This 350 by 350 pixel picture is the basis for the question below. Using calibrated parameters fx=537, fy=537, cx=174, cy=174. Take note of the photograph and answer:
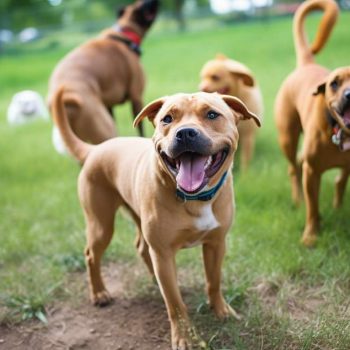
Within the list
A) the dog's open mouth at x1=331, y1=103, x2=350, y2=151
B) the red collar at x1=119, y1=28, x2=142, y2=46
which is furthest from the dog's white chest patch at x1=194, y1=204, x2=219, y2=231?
the red collar at x1=119, y1=28, x2=142, y2=46

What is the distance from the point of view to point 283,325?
9.83ft

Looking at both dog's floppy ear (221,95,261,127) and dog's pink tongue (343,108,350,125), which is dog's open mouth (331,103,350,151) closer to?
dog's pink tongue (343,108,350,125)

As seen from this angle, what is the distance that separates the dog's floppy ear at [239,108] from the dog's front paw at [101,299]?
1.50 metres

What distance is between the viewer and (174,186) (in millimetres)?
2785

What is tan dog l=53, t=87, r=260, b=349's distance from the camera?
102 inches

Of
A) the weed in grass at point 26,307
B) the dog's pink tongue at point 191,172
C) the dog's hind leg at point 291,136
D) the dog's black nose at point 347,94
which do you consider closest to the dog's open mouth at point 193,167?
the dog's pink tongue at point 191,172

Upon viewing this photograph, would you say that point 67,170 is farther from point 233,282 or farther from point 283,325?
point 283,325

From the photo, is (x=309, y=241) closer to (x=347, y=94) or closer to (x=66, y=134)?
(x=347, y=94)

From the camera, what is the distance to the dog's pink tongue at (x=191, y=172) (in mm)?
2525

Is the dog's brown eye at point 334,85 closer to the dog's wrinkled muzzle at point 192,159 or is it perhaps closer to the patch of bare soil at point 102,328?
the dog's wrinkled muzzle at point 192,159

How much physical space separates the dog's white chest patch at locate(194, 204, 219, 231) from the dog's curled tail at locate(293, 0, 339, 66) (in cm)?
219

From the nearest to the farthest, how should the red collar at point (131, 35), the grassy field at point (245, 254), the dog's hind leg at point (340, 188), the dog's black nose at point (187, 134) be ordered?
the dog's black nose at point (187, 134), the grassy field at point (245, 254), the dog's hind leg at point (340, 188), the red collar at point (131, 35)

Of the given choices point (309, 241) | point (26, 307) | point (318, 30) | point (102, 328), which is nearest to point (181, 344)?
point (102, 328)

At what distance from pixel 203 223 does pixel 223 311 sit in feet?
2.36
